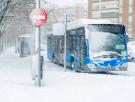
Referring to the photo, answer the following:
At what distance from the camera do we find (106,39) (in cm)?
2314

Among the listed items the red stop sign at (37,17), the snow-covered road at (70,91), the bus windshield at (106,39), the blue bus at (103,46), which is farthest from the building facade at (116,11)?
the red stop sign at (37,17)

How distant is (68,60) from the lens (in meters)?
27.8

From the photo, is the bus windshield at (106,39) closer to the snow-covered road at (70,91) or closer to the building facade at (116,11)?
the snow-covered road at (70,91)

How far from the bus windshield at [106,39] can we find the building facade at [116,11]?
84.3 metres

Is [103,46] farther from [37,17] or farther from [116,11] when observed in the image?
[116,11]

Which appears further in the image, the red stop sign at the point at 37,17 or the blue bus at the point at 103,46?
the blue bus at the point at 103,46

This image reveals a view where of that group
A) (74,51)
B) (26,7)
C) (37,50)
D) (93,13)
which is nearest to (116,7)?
(93,13)

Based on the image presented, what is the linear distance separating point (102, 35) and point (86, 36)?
2.55 feet

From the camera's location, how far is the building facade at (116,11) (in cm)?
11284

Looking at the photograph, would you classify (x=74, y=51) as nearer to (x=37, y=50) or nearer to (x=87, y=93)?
(x=37, y=50)

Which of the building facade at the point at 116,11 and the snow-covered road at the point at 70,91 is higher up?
the building facade at the point at 116,11

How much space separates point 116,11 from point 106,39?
322 feet

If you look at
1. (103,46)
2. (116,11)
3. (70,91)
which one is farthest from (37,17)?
(116,11)

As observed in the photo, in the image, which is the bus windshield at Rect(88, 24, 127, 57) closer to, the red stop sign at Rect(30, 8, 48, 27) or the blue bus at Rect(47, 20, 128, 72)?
the blue bus at Rect(47, 20, 128, 72)
